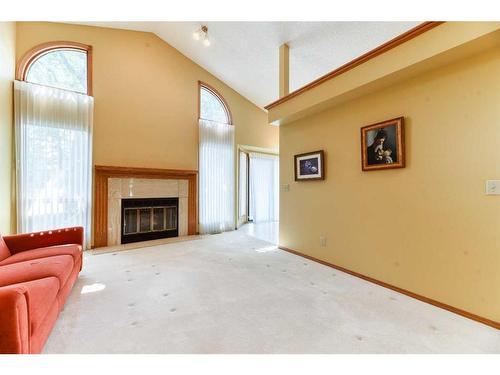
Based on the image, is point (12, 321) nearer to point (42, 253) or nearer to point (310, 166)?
point (42, 253)

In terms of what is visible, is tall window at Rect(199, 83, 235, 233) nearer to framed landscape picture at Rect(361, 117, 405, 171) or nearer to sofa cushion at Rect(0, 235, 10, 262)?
sofa cushion at Rect(0, 235, 10, 262)

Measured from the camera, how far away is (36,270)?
173 centimetres

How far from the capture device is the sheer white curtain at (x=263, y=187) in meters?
6.63

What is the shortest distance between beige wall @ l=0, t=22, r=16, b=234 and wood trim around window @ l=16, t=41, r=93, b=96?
4.3 inches

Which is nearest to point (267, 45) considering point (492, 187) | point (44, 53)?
point (492, 187)

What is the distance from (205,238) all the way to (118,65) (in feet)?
12.1

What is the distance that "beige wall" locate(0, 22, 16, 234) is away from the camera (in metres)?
2.97

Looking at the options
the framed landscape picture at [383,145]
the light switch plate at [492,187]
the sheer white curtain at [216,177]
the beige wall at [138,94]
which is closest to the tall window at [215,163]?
the sheer white curtain at [216,177]

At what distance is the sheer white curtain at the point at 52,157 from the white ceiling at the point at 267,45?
1678 millimetres

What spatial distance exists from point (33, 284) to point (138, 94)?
3855 mm

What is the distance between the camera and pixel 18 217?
3.26 metres
